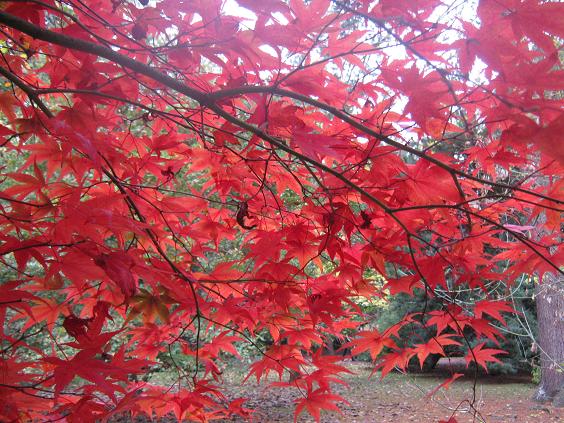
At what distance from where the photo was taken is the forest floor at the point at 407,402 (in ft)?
18.6

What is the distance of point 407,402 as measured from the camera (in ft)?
22.3

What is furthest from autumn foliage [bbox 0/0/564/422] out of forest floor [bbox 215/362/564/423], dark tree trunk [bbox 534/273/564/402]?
dark tree trunk [bbox 534/273/564/402]

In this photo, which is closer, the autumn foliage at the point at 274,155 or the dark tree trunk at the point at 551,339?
the autumn foliage at the point at 274,155

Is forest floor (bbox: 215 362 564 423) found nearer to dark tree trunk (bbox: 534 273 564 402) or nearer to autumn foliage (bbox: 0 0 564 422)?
dark tree trunk (bbox: 534 273 564 402)

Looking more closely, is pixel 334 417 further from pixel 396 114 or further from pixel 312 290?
pixel 396 114

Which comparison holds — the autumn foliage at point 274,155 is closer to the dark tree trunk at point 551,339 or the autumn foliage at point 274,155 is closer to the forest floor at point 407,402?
the forest floor at point 407,402

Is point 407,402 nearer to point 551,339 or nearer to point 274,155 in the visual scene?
point 551,339

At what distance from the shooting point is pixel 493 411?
19.5ft

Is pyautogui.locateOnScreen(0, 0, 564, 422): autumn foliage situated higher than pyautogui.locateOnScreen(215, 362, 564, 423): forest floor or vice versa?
pyautogui.locateOnScreen(0, 0, 564, 422): autumn foliage

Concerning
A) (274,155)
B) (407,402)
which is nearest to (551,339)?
(407,402)

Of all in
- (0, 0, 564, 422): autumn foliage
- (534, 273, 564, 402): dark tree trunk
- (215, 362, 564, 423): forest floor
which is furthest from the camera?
(534, 273, 564, 402): dark tree trunk

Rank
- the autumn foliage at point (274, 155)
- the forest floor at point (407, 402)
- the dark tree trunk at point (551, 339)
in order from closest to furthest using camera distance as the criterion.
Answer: the autumn foliage at point (274, 155), the forest floor at point (407, 402), the dark tree trunk at point (551, 339)

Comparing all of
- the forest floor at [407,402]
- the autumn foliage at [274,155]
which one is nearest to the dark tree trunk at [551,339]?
the forest floor at [407,402]

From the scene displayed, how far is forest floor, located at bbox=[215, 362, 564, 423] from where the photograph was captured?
5.68m
